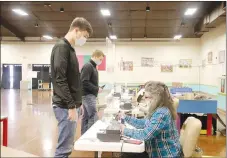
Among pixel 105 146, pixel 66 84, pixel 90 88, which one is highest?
pixel 66 84

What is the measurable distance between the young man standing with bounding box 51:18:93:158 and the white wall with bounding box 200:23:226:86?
7.54 metres

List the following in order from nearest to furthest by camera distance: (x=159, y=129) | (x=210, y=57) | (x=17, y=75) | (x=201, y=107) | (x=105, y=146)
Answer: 1. (x=105, y=146)
2. (x=159, y=129)
3. (x=201, y=107)
4. (x=210, y=57)
5. (x=17, y=75)

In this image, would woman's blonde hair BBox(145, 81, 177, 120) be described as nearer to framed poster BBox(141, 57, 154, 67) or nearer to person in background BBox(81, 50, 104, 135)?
person in background BBox(81, 50, 104, 135)

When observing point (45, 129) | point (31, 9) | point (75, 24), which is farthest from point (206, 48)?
point (75, 24)

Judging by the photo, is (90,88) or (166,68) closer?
(90,88)

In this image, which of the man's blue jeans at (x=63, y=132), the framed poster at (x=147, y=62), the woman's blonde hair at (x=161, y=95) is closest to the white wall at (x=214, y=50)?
the framed poster at (x=147, y=62)

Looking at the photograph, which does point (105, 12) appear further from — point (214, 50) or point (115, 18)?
point (214, 50)

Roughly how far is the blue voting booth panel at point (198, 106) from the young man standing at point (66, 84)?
330cm

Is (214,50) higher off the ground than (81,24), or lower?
higher

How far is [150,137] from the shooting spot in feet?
6.12

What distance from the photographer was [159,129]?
1.88m

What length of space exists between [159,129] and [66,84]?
29.4 inches

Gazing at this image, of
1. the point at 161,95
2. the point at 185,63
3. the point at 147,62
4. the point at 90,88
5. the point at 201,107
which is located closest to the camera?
the point at 161,95

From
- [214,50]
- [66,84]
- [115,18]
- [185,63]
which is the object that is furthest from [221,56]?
[66,84]
